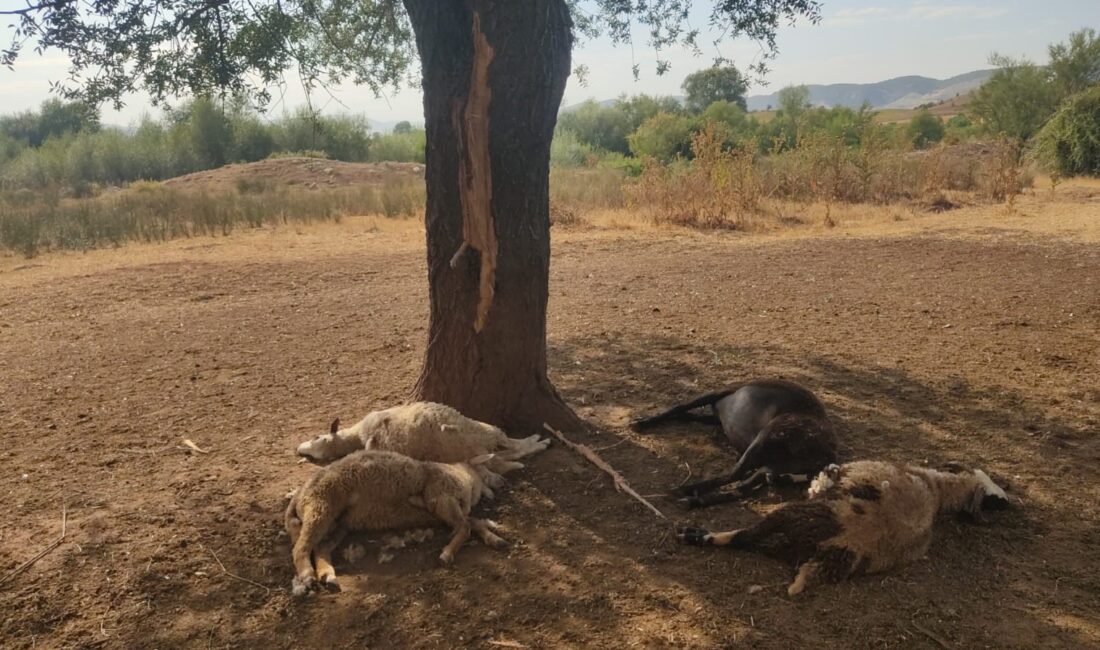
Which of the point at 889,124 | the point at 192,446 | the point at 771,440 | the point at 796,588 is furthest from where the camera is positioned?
the point at 889,124

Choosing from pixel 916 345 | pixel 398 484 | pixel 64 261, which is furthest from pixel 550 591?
pixel 64 261

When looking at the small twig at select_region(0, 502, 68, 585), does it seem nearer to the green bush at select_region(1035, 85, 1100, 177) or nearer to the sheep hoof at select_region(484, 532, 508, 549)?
the sheep hoof at select_region(484, 532, 508, 549)

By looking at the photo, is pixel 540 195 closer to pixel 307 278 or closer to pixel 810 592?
pixel 810 592

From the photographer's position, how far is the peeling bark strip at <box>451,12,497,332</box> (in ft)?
13.5

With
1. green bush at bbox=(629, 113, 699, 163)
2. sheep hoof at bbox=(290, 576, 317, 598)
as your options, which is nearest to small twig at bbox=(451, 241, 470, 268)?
sheep hoof at bbox=(290, 576, 317, 598)

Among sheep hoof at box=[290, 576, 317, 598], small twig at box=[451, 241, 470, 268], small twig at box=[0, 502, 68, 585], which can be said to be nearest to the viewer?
sheep hoof at box=[290, 576, 317, 598]

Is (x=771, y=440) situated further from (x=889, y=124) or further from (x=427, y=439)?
(x=889, y=124)

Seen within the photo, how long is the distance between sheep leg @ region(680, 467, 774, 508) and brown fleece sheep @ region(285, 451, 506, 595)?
971mm

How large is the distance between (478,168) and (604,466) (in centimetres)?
169

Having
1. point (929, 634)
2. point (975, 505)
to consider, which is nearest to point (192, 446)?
point (929, 634)

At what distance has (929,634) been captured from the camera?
288cm

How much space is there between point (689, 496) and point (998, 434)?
210 cm

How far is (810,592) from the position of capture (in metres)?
3.12

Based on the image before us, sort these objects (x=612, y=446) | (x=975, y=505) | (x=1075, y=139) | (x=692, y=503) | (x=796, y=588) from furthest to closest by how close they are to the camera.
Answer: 1. (x=1075, y=139)
2. (x=612, y=446)
3. (x=692, y=503)
4. (x=975, y=505)
5. (x=796, y=588)
